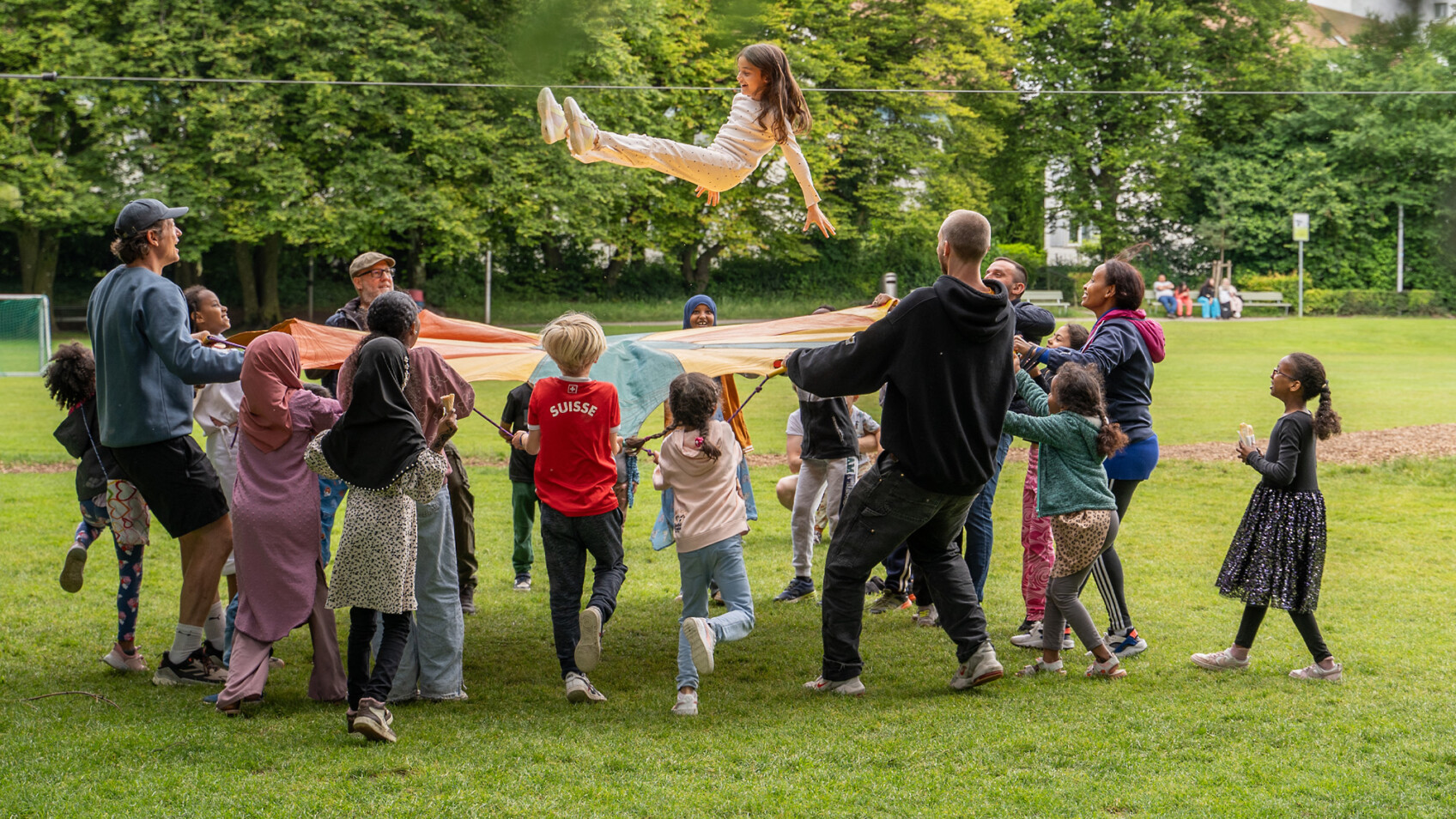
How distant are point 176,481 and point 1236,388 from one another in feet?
71.7

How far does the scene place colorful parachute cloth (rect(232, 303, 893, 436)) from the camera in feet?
19.8

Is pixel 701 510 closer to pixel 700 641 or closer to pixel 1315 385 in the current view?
pixel 700 641

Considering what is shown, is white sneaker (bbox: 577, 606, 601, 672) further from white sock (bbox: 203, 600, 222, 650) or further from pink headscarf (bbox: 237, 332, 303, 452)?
white sock (bbox: 203, 600, 222, 650)

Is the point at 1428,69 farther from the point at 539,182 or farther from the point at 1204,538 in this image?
the point at 539,182

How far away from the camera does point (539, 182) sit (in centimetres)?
3231

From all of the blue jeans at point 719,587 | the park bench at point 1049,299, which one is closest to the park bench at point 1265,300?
the park bench at point 1049,299

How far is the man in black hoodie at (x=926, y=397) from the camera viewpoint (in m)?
5.16

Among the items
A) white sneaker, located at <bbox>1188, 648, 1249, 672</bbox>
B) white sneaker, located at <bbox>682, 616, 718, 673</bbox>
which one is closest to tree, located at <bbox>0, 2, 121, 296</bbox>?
white sneaker, located at <bbox>682, 616, 718, 673</bbox>

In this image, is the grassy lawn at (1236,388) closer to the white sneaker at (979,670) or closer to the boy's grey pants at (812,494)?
the boy's grey pants at (812,494)

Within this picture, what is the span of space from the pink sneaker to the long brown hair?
430 centimetres

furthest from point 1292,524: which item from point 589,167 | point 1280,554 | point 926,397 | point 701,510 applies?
point 589,167

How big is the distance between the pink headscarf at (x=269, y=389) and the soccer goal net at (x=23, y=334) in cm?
2502

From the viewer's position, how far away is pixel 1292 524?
19.1 ft

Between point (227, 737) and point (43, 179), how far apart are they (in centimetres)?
3037
